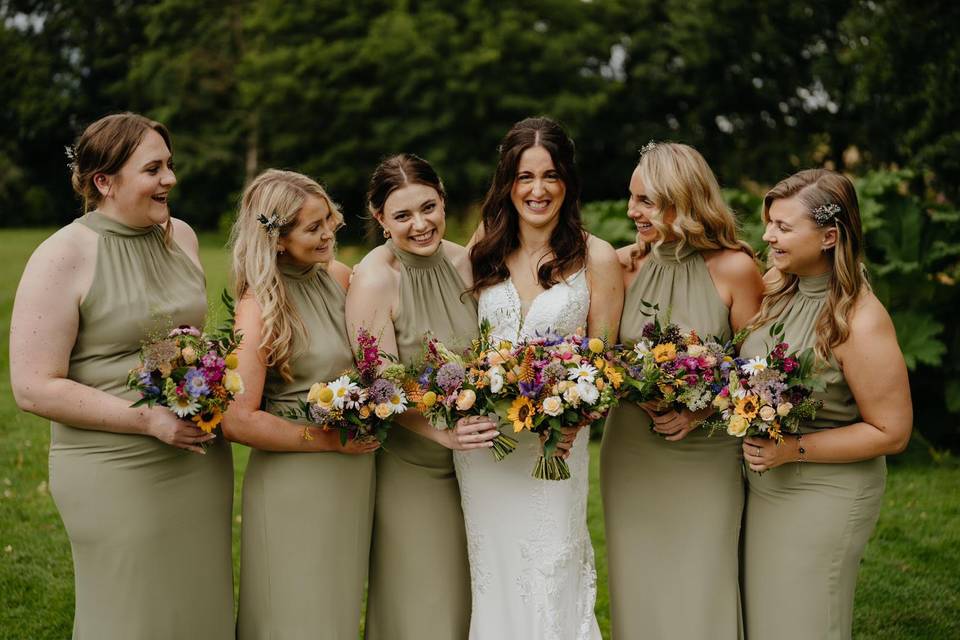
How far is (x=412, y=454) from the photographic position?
4605mm

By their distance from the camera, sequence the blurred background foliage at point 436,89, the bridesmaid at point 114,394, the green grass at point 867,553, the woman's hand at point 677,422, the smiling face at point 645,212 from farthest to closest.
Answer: the blurred background foliage at point 436,89
the green grass at point 867,553
the smiling face at point 645,212
the woman's hand at point 677,422
the bridesmaid at point 114,394

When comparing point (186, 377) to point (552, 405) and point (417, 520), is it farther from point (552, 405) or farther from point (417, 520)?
point (417, 520)

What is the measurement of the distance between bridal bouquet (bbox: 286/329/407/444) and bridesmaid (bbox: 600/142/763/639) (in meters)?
1.30

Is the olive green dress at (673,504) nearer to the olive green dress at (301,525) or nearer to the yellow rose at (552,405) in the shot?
the yellow rose at (552,405)

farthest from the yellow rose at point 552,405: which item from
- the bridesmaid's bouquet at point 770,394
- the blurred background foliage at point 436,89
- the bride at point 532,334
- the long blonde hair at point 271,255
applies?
the blurred background foliage at point 436,89

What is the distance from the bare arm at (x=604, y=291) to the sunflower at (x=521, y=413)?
86 cm

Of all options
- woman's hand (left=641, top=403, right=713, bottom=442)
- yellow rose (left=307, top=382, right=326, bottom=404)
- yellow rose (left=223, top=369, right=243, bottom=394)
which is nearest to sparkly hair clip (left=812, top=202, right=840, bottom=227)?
woman's hand (left=641, top=403, right=713, bottom=442)

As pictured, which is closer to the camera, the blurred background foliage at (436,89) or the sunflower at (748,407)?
the sunflower at (748,407)

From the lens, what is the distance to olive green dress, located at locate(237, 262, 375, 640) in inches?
168

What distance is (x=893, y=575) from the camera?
6.70 meters

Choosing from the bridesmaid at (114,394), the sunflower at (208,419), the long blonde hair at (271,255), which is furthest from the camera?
the long blonde hair at (271,255)

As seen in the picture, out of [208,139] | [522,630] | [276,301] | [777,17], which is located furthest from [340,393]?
[208,139]

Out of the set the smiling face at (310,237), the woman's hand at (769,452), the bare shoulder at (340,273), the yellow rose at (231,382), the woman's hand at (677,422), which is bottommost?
the woman's hand at (769,452)

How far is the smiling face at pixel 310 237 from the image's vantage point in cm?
432
